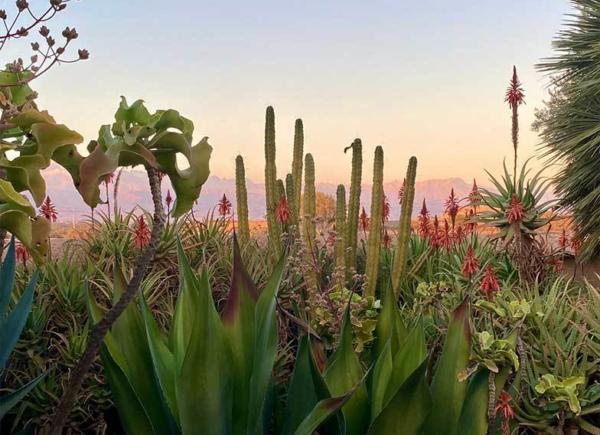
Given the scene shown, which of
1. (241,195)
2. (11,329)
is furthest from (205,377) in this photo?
(241,195)

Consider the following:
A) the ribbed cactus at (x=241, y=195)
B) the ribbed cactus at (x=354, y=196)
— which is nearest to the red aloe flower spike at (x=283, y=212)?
the ribbed cactus at (x=354, y=196)

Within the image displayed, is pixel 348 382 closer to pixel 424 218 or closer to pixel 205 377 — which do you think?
pixel 205 377

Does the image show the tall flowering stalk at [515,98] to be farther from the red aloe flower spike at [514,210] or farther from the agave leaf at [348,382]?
the agave leaf at [348,382]

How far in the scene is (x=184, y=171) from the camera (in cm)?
207

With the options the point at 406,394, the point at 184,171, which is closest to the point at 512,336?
the point at 406,394

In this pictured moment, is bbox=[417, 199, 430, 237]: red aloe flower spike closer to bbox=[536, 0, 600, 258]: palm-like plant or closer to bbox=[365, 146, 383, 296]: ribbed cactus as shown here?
bbox=[365, 146, 383, 296]: ribbed cactus

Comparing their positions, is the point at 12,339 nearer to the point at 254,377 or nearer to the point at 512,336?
the point at 254,377

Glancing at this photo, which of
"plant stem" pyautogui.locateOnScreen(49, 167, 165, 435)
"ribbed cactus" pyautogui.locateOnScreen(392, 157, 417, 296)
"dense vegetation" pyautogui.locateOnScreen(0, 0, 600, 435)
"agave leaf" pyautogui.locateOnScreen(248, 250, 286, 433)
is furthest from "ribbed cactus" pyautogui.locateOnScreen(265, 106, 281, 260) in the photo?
"plant stem" pyautogui.locateOnScreen(49, 167, 165, 435)

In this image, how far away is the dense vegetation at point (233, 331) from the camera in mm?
2059

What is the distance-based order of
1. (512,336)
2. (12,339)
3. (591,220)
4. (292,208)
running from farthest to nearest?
1. (591,220)
2. (292,208)
3. (512,336)
4. (12,339)

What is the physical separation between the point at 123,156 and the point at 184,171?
183mm

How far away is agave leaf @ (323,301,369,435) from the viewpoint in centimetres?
257

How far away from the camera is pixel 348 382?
262cm

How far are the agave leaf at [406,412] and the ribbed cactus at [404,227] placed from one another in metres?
3.12
